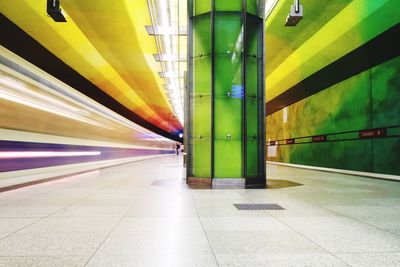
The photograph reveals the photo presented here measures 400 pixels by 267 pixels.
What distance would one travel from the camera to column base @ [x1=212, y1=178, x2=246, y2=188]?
7.25m

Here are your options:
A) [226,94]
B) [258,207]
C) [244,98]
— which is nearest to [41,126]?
[226,94]

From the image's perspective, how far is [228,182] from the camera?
7297 mm

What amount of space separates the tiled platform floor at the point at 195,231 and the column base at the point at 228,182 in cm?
150

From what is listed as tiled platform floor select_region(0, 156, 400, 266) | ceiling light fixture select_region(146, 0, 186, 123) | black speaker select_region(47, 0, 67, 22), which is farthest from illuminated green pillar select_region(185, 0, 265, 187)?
black speaker select_region(47, 0, 67, 22)

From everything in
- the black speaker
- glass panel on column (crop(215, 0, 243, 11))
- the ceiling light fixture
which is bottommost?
the black speaker

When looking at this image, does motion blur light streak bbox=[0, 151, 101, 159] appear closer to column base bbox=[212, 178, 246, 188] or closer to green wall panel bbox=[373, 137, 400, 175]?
column base bbox=[212, 178, 246, 188]

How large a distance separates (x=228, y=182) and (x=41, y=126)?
545 cm

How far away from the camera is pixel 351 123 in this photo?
35.9ft

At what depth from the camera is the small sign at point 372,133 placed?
358 inches

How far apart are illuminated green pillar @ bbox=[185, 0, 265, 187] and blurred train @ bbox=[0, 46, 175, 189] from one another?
4.05m

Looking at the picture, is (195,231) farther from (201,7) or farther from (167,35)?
(167,35)

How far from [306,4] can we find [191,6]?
3.80 metres

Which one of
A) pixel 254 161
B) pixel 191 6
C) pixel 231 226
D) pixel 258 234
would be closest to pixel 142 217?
pixel 231 226

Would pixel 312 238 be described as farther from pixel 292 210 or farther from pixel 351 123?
pixel 351 123
